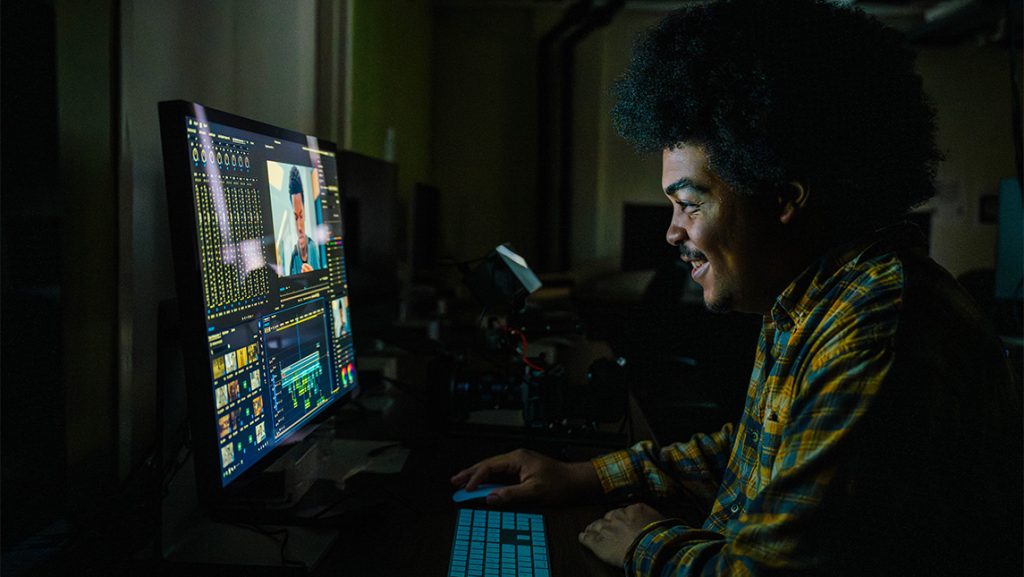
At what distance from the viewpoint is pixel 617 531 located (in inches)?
38.4

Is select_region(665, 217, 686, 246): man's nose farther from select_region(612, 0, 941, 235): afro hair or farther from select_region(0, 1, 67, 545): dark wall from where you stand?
select_region(0, 1, 67, 545): dark wall

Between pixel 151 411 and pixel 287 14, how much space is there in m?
1.21

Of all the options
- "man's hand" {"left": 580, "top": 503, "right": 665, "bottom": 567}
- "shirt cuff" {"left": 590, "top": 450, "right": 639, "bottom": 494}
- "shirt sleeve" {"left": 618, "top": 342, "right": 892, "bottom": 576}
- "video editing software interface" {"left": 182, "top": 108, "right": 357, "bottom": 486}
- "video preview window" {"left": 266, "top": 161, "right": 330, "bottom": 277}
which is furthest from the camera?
"shirt cuff" {"left": 590, "top": 450, "right": 639, "bottom": 494}

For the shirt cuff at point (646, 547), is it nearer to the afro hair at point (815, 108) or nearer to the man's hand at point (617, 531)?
the man's hand at point (617, 531)

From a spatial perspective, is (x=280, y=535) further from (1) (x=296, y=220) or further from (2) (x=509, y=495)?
(1) (x=296, y=220)

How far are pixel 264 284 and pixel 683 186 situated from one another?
59 cm

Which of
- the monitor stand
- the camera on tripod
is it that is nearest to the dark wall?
the monitor stand

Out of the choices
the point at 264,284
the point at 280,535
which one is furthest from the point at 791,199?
the point at 280,535

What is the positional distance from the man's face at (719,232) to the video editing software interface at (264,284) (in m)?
0.57

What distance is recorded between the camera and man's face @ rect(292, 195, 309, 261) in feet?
3.69

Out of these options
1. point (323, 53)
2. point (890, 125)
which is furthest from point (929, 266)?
point (323, 53)

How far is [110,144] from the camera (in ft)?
3.28

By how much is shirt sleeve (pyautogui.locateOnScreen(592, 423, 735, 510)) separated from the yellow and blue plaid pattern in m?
0.12

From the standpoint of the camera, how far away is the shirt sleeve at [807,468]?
0.71m
